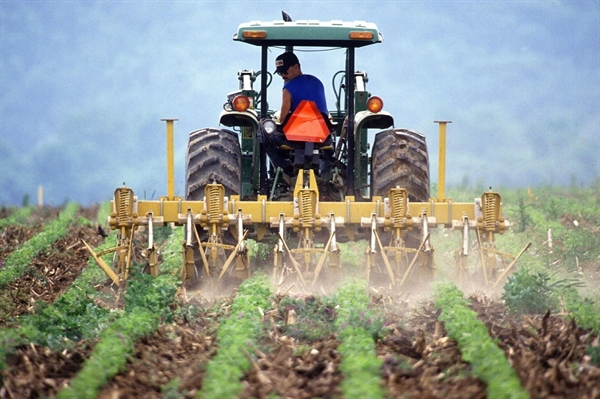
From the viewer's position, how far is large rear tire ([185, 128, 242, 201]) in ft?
37.4

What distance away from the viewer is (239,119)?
1173cm

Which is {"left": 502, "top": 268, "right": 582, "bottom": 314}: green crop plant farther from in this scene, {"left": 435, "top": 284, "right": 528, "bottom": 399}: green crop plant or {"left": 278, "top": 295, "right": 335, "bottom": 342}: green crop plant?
{"left": 278, "top": 295, "right": 335, "bottom": 342}: green crop plant

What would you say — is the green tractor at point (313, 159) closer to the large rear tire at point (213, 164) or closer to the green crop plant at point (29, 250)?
the large rear tire at point (213, 164)

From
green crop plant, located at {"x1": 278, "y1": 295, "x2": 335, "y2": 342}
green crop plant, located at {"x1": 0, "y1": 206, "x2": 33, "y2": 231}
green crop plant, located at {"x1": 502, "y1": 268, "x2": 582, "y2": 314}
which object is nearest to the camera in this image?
green crop plant, located at {"x1": 278, "y1": 295, "x2": 335, "y2": 342}

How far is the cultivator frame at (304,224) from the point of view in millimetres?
10422

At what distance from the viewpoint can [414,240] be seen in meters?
11.2

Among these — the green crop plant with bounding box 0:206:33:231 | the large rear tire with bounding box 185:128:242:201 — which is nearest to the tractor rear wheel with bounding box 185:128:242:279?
the large rear tire with bounding box 185:128:242:201

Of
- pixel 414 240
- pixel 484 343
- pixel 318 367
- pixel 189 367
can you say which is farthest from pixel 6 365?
pixel 414 240

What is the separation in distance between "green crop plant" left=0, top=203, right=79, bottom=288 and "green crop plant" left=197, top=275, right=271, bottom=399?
11.4ft

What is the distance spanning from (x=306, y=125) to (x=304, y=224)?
4.05 ft

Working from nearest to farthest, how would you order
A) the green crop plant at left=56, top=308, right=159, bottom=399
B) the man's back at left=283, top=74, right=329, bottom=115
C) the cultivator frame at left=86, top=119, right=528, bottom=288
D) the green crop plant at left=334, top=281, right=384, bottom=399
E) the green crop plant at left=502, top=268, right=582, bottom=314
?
1. the green crop plant at left=334, top=281, right=384, bottom=399
2. the green crop plant at left=56, top=308, right=159, bottom=399
3. the green crop plant at left=502, top=268, right=582, bottom=314
4. the cultivator frame at left=86, top=119, right=528, bottom=288
5. the man's back at left=283, top=74, right=329, bottom=115

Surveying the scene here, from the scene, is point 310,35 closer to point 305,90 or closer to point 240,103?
point 305,90

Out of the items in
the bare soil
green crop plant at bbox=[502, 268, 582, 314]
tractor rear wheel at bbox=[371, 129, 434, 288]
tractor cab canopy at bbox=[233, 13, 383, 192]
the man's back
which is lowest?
the bare soil

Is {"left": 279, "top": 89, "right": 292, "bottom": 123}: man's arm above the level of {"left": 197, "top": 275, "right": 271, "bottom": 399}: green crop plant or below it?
above
